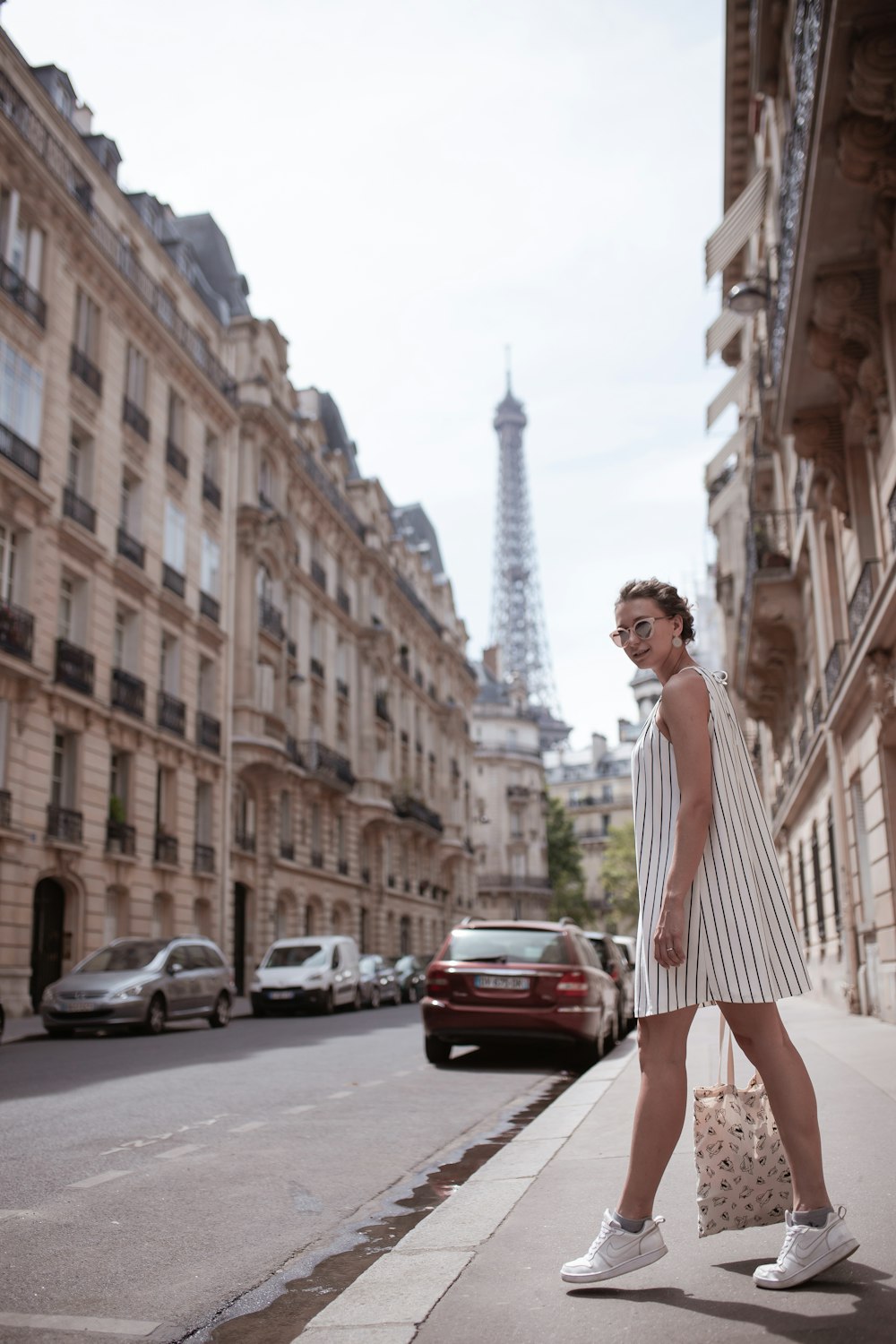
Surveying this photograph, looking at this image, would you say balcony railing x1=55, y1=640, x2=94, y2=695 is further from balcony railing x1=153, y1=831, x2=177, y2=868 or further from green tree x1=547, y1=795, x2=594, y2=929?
green tree x1=547, y1=795, x2=594, y2=929

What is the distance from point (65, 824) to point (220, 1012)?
605cm

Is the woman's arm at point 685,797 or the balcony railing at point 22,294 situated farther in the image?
the balcony railing at point 22,294

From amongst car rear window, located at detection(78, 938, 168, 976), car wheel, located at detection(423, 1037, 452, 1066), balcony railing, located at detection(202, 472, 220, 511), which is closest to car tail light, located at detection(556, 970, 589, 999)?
car wheel, located at detection(423, 1037, 452, 1066)

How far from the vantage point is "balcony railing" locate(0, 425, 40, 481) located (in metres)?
23.7

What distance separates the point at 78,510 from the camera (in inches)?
1051

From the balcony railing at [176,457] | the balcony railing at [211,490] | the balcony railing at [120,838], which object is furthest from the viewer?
the balcony railing at [211,490]

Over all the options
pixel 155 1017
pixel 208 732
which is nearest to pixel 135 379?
pixel 208 732

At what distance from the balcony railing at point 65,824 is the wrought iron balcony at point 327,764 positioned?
14.7 m

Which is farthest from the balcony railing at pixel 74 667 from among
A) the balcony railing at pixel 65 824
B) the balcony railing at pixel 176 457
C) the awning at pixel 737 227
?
the awning at pixel 737 227

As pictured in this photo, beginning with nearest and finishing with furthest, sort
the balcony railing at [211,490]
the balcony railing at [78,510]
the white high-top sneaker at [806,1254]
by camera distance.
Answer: the white high-top sneaker at [806,1254] < the balcony railing at [78,510] < the balcony railing at [211,490]

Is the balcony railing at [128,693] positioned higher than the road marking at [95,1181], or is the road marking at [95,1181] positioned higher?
the balcony railing at [128,693]

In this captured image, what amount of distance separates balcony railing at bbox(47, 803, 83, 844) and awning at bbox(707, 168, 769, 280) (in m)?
15.2

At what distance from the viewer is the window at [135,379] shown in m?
30.1

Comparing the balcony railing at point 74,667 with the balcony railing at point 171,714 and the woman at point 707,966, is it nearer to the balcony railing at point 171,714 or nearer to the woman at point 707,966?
the balcony railing at point 171,714
